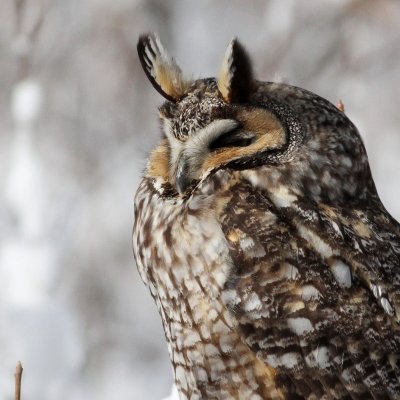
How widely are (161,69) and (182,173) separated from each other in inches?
18.0

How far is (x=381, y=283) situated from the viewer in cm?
301

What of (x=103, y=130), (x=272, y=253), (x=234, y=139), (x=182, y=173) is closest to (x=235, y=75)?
(x=234, y=139)

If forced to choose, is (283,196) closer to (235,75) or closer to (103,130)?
(235,75)

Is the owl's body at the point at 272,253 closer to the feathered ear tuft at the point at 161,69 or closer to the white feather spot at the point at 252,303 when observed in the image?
the white feather spot at the point at 252,303

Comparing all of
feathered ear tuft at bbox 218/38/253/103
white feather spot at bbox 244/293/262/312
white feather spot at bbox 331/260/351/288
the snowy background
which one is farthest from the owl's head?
the snowy background

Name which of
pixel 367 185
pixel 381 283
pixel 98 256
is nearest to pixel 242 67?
pixel 367 185

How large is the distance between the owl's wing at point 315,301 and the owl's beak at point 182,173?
19 cm

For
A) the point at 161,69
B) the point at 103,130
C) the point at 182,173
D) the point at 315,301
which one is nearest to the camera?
the point at 315,301

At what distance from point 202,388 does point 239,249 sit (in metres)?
0.44

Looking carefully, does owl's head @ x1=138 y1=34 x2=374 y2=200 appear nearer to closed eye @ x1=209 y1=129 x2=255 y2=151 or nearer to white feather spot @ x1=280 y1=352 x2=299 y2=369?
closed eye @ x1=209 y1=129 x2=255 y2=151

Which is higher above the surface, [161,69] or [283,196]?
[161,69]

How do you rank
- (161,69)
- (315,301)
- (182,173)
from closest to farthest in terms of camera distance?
(315,301)
(182,173)
(161,69)

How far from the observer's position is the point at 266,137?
3053 millimetres

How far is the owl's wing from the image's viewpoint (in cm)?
296
